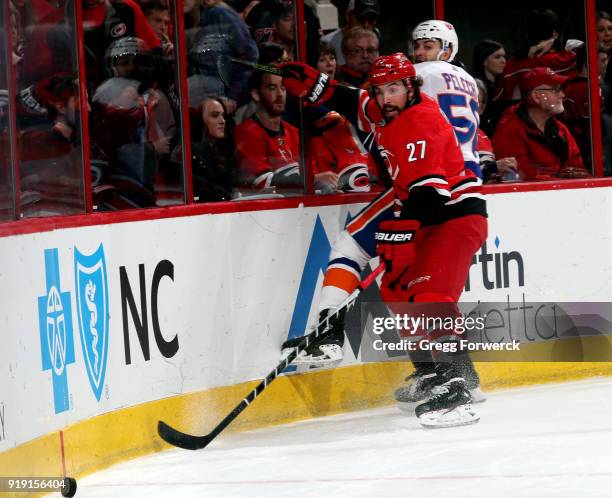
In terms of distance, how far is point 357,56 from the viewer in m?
5.70

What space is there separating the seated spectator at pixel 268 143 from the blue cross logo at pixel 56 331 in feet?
4.13

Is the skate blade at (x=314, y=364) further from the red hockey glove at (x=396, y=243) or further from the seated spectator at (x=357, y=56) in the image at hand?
the seated spectator at (x=357, y=56)

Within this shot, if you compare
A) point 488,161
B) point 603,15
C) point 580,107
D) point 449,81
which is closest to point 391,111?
point 449,81

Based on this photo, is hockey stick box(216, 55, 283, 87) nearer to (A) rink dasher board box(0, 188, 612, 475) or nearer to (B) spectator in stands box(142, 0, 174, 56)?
(B) spectator in stands box(142, 0, 174, 56)

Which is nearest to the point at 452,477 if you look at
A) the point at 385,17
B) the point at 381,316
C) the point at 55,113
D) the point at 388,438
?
the point at 388,438

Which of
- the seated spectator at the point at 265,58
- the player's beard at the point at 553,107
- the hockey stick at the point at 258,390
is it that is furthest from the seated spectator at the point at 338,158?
the player's beard at the point at 553,107

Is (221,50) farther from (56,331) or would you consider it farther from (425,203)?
(56,331)

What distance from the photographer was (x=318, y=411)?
5445 millimetres

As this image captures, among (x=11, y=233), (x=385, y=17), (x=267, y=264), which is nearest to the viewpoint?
(x=11, y=233)

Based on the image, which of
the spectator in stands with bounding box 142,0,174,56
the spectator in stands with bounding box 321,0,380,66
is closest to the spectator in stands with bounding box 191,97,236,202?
the spectator in stands with bounding box 142,0,174,56

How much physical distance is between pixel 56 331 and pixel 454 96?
204cm

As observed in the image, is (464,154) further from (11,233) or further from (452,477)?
(11,233)

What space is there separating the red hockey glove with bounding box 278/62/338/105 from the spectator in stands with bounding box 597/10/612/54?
1.53m

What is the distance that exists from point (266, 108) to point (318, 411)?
1.25m
